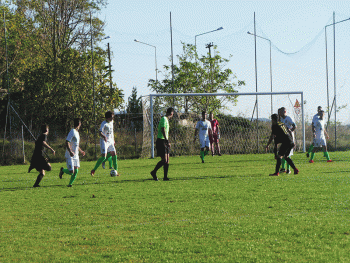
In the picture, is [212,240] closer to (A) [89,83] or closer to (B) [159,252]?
(B) [159,252]

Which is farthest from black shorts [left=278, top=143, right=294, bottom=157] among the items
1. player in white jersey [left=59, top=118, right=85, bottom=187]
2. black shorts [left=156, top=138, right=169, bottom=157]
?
player in white jersey [left=59, top=118, right=85, bottom=187]

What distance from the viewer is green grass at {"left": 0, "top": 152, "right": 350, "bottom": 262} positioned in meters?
4.75

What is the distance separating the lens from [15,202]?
879 centimetres

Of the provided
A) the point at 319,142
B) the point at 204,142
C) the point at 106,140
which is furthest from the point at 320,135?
the point at 106,140

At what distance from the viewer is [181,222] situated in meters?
6.29

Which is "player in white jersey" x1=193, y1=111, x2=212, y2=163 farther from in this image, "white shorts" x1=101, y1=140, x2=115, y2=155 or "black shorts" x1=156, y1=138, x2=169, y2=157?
"black shorts" x1=156, y1=138, x2=169, y2=157

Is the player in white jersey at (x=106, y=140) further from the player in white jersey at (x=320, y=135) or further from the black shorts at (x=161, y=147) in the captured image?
the player in white jersey at (x=320, y=135)

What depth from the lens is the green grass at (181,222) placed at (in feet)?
15.6

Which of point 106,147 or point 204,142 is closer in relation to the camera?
point 106,147

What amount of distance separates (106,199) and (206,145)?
1035 centimetres

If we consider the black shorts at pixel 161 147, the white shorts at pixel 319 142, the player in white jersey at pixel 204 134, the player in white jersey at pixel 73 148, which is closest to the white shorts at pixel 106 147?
the player in white jersey at pixel 73 148

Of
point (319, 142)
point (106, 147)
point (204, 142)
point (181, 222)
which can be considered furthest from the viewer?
point (204, 142)

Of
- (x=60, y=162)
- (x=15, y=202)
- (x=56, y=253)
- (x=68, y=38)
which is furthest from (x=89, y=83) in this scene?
(x=56, y=253)

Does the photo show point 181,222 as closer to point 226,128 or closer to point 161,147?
point 161,147
